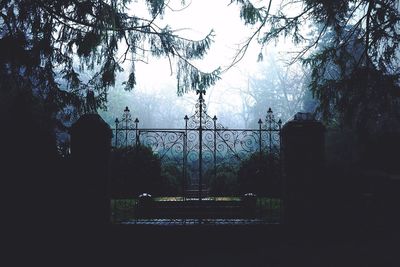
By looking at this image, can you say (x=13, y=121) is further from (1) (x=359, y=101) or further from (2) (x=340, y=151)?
→ (2) (x=340, y=151)

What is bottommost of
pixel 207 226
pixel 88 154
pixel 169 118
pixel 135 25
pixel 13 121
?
pixel 207 226

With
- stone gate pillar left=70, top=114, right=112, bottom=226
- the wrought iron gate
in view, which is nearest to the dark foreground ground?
stone gate pillar left=70, top=114, right=112, bottom=226

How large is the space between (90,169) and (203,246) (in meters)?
2.24

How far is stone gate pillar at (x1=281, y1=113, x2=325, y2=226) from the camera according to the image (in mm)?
5387

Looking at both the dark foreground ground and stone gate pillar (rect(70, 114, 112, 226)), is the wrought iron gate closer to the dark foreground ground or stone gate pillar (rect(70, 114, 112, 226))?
stone gate pillar (rect(70, 114, 112, 226))

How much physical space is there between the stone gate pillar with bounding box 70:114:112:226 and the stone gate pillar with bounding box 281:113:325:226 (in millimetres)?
3124

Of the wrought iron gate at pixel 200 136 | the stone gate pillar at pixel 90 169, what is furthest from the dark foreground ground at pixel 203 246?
the wrought iron gate at pixel 200 136

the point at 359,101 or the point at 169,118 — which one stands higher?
the point at 169,118

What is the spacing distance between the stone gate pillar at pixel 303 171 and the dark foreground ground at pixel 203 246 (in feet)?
1.00

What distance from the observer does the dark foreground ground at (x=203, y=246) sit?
4344 mm

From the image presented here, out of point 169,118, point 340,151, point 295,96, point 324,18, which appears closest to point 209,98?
point 169,118

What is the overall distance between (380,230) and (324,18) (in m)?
4.04

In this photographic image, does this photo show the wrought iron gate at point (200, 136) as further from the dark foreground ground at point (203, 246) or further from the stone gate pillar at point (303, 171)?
the dark foreground ground at point (203, 246)

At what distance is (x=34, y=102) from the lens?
642 centimetres
